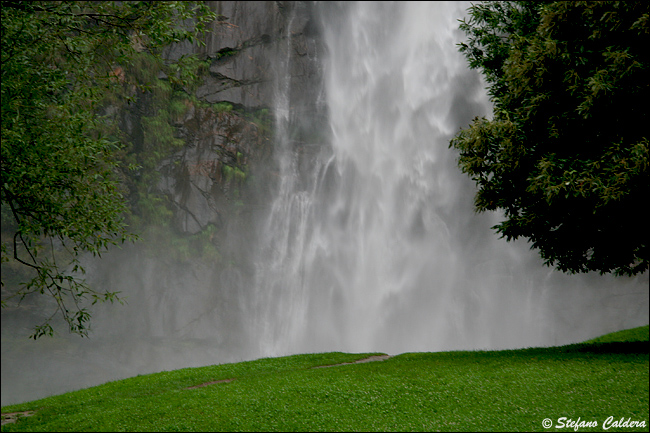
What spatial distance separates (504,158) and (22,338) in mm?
34819

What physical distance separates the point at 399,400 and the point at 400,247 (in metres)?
29.6

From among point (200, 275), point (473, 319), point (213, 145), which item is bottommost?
point (473, 319)

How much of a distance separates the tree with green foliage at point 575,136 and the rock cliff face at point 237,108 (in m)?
26.6

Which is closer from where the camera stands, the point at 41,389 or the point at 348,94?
the point at 41,389

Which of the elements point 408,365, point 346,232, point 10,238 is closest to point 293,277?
point 346,232

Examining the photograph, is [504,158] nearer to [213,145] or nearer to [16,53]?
[16,53]

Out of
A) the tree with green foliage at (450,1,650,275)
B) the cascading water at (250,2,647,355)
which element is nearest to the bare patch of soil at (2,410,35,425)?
the tree with green foliage at (450,1,650,275)

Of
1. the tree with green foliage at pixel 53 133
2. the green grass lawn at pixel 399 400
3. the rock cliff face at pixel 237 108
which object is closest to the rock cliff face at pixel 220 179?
the rock cliff face at pixel 237 108

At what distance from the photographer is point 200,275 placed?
3869 cm

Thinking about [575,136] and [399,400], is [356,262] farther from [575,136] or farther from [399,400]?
[399,400]

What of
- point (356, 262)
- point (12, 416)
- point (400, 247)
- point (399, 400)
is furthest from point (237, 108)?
point (399, 400)

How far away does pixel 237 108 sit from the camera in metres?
40.8

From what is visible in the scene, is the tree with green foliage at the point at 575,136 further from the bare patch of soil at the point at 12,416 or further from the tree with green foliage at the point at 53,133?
the bare patch of soil at the point at 12,416

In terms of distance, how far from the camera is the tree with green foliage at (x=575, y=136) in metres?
12.9
